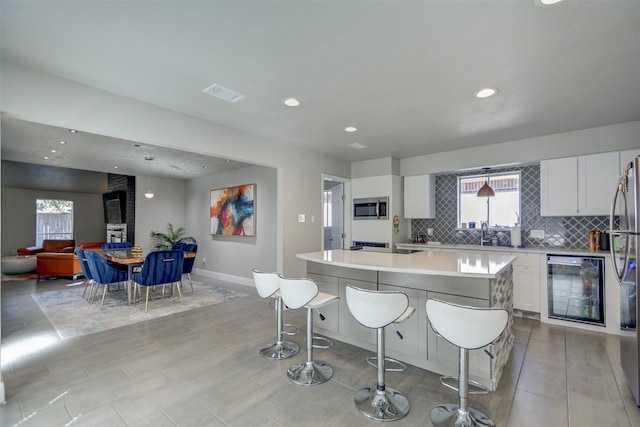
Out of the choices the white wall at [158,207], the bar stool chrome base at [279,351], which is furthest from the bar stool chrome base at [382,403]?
the white wall at [158,207]

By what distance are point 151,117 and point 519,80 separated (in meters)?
3.59

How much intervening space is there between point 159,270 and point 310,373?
121 inches

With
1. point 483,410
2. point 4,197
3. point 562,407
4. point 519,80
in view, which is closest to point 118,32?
point 519,80

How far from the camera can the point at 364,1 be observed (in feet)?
5.43

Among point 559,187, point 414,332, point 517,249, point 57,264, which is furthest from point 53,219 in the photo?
point 559,187

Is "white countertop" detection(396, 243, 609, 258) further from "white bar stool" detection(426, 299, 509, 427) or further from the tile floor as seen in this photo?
"white bar stool" detection(426, 299, 509, 427)

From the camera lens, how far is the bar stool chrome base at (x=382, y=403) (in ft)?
6.45

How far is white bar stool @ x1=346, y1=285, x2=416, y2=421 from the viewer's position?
200 cm

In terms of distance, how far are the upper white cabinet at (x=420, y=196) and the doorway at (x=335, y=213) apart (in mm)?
1200

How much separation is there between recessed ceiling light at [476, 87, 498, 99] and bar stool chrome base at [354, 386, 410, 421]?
2.74 meters

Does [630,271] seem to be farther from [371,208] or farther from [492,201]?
[371,208]

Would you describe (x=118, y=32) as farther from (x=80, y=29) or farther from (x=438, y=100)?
(x=438, y=100)

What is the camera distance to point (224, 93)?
285 cm

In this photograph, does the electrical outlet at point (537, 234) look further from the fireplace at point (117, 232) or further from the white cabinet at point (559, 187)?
the fireplace at point (117, 232)
